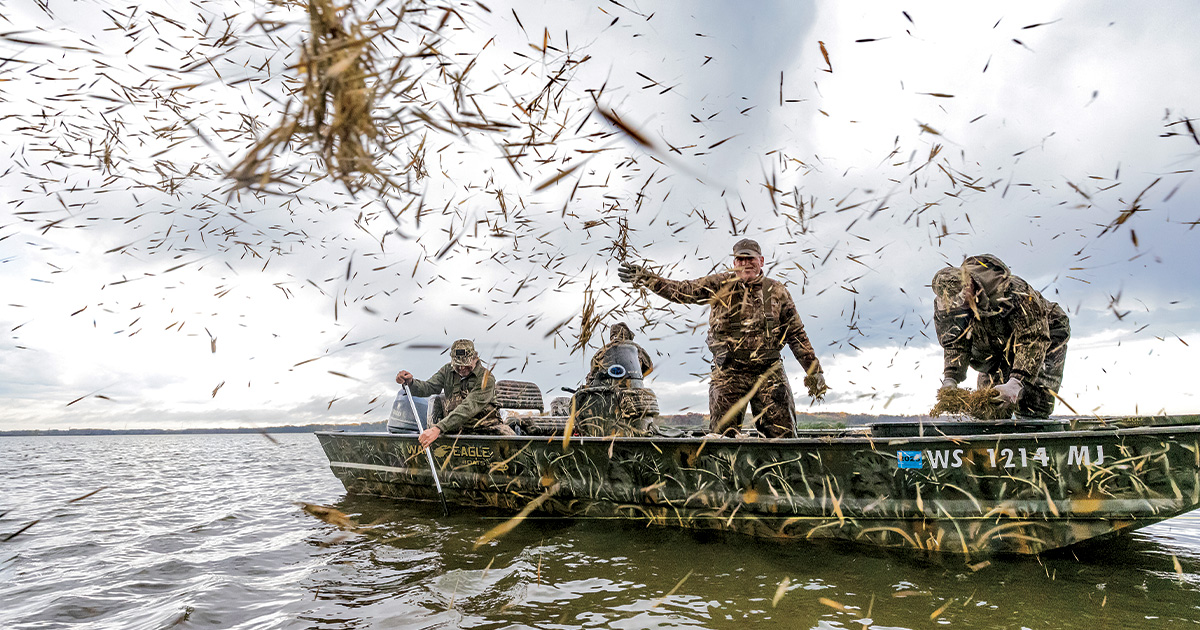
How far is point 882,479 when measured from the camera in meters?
4.86

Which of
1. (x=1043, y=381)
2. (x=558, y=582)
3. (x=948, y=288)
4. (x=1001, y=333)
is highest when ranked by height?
(x=948, y=288)

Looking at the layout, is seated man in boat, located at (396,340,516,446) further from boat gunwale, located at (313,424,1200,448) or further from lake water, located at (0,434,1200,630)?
lake water, located at (0,434,1200,630)

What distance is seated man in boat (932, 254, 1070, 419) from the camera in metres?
Result: 5.68

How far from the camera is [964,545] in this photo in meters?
4.74

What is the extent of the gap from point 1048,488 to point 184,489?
14.6 m

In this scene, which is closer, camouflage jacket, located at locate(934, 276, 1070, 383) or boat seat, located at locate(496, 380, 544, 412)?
camouflage jacket, located at locate(934, 276, 1070, 383)

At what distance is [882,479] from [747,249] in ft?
7.43

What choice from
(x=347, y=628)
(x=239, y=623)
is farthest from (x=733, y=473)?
(x=239, y=623)

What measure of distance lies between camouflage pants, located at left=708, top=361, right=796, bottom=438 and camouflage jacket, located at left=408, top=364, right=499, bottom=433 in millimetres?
3229

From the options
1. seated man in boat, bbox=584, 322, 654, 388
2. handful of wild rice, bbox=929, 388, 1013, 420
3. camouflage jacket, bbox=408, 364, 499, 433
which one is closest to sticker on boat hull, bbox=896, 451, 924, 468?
handful of wild rice, bbox=929, 388, 1013, 420

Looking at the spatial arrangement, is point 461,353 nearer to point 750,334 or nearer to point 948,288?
point 750,334

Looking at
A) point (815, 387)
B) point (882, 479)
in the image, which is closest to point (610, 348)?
point (815, 387)

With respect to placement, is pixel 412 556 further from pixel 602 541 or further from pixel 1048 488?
pixel 1048 488

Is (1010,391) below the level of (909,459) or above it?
above
